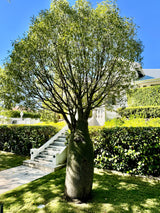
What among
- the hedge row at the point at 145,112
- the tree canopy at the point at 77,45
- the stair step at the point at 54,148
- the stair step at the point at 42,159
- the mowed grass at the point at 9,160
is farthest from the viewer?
the hedge row at the point at 145,112

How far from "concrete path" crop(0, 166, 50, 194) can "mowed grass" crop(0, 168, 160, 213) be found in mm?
450

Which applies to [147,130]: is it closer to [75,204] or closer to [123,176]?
[123,176]

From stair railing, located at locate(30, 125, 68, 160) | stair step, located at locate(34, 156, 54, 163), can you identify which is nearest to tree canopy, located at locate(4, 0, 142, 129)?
stair step, located at locate(34, 156, 54, 163)

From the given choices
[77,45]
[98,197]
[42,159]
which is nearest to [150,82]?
[42,159]

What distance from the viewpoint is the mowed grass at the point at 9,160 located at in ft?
27.4

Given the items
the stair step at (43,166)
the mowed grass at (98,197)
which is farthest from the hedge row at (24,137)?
the mowed grass at (98,197)

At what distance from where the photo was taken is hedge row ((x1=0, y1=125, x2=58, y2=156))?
1008cm

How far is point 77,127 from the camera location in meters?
4.58

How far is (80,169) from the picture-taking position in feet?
13.3

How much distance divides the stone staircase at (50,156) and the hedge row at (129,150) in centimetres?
205

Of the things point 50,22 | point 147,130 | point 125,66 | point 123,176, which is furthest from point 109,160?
point 50,22

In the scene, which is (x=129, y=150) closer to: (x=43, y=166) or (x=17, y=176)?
(x=43, y=166)

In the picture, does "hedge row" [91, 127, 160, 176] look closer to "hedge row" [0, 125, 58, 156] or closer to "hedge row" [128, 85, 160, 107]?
"hedge row" [0, 125, 58, 156]

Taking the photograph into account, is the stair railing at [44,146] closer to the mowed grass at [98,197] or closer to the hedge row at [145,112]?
the mowed grass at [98,197]
